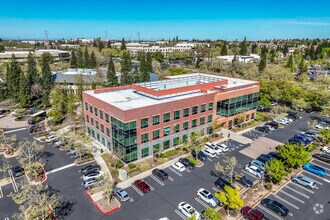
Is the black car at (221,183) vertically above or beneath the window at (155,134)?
beneath

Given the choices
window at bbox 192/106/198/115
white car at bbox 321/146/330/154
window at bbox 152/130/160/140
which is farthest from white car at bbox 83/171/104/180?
white car at bbox 321/146/330/154

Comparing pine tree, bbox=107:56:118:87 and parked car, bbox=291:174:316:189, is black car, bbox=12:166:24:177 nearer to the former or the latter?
parked car, bbox=291:174:316:189

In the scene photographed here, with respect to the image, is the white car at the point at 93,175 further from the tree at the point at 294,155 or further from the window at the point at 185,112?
the tree at the point at 294,155

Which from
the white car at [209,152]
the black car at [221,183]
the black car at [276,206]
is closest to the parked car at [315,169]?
the black car at [276,206]

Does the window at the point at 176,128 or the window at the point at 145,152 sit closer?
the window at the point at 145,152

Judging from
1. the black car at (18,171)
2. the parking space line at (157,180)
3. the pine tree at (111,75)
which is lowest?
the parking space line at (157,180)

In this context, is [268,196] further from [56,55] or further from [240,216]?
[56,55]

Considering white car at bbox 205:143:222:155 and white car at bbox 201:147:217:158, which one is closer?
white car at bbox 201:147:217:158
